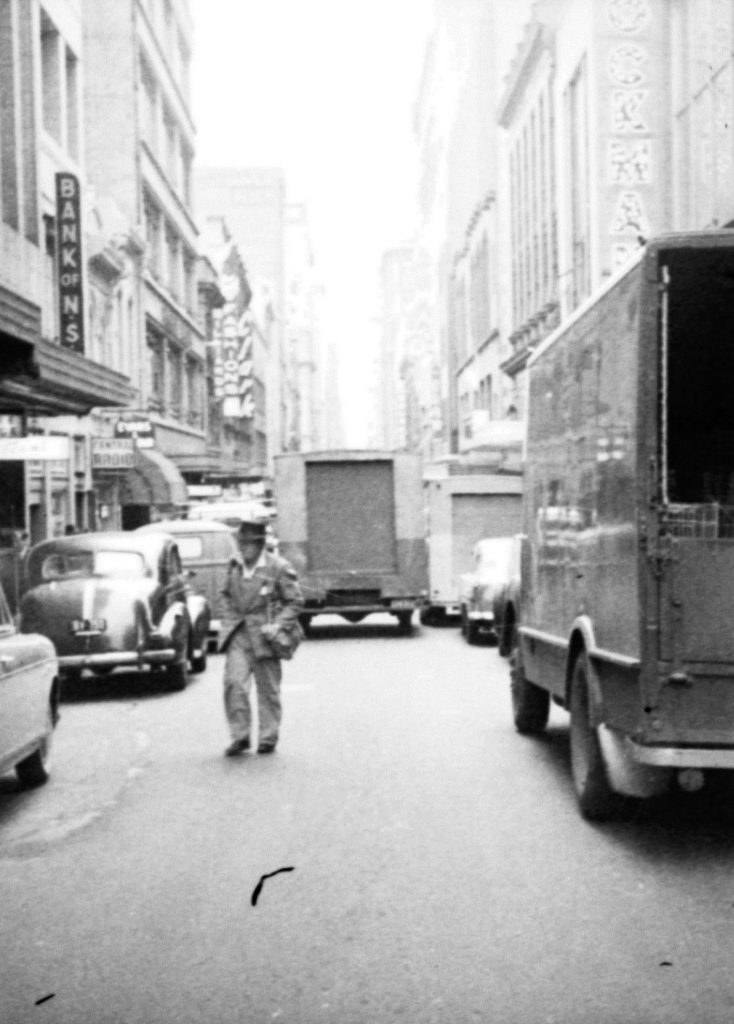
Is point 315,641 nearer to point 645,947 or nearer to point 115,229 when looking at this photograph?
point 645,947

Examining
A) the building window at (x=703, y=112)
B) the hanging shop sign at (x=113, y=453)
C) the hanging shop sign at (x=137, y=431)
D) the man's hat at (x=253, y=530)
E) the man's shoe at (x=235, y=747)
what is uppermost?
the building window at (x=703, y=112)

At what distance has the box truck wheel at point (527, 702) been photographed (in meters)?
13.3

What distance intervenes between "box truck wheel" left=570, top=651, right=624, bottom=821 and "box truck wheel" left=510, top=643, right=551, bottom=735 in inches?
123

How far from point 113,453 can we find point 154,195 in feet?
58.0

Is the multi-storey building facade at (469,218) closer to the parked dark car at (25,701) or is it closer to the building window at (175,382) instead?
the building window at (175,382)

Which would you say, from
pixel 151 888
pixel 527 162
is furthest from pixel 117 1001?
pixel 527 162

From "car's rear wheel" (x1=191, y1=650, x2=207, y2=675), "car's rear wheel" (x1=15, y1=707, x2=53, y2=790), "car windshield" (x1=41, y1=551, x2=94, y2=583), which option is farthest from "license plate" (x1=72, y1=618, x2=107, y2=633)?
"car's rear wheel" (x1=15, y1=707, x2=53, y2=790)

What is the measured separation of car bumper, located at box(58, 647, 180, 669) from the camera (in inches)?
666

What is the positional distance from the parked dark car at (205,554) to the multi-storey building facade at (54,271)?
2115mm

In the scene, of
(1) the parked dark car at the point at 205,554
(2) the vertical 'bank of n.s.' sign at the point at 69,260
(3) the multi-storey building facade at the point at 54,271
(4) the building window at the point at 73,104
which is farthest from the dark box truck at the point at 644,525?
(4) the building window at the point at 73,104

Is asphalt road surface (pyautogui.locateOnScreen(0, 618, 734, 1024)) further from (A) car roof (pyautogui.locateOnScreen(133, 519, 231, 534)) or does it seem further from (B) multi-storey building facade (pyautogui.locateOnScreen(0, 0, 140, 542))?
(A) car roof (pyautogui.locateOnScreen(133, 519, 231, 534))

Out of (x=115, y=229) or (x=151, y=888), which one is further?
(x=115, y=229)

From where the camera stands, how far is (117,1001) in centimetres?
578

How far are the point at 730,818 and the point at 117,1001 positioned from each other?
190 inches
